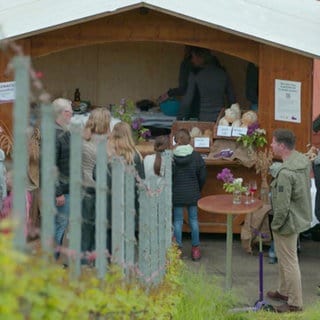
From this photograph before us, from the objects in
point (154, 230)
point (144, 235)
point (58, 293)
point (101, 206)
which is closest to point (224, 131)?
point (154, 230)

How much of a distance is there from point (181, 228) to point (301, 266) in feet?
4.07

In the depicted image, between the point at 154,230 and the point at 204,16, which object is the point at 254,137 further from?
the point at 154,230

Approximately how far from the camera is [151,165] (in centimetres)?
861

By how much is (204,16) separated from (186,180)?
1579mm

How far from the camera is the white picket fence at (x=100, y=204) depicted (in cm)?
295

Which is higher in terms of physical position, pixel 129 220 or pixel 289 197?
pixel 129 220

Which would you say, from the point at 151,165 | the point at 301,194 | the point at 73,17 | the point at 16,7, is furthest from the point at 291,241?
the point at 16,7

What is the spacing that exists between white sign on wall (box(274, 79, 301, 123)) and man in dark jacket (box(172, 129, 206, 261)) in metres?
1.03

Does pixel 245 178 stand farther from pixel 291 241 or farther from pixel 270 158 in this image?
pixel 291 241

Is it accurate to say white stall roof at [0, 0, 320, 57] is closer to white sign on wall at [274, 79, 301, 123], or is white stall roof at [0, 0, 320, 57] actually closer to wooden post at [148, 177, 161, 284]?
white sign on wall at [274, 79, 301, 123]

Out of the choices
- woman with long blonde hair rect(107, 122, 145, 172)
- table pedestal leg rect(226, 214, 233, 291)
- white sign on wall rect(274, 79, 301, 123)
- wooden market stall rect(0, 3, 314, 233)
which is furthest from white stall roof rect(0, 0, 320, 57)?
woman with long blonde hair rect(107, 122, 145, 172)

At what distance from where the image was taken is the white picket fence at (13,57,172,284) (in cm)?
295

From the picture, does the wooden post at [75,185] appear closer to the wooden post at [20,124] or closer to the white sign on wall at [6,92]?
the wooden post at [20,124]

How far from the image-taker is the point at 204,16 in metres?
9.03
